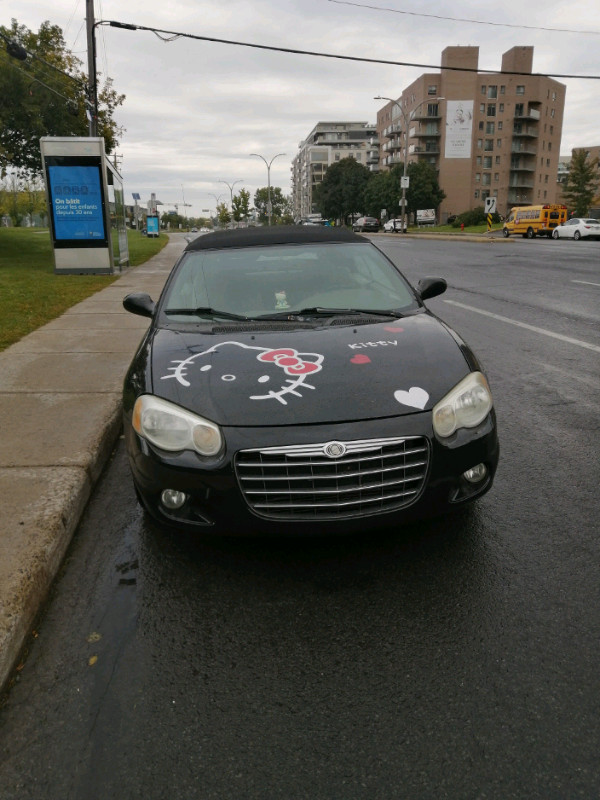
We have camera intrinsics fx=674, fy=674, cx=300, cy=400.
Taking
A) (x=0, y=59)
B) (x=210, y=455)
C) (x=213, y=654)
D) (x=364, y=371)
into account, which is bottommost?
(x=213, y=654)

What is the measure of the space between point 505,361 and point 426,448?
426cm

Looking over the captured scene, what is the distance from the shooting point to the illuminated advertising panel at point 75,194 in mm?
15781

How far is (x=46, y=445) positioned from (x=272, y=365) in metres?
1.83

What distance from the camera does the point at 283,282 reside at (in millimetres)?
4219

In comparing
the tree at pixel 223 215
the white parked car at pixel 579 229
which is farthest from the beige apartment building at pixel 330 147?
the white parked car at pixel 579 229

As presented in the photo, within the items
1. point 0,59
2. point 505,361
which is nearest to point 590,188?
point 0,59

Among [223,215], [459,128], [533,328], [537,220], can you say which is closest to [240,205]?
[223,215]

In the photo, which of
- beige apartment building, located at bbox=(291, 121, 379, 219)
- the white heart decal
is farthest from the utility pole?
beige apartment building, located at bbox=(291, 121, 379, 219)

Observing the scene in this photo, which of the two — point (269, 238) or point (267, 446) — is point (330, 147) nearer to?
point (269, 238)

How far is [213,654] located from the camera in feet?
7.73

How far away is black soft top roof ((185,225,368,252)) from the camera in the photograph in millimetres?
4668

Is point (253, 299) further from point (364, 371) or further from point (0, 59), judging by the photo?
point (0, 59)

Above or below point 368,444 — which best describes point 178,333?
above

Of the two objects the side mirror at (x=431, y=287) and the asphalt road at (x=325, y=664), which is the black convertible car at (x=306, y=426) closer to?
the asphalt road at (x=325, y=664)
